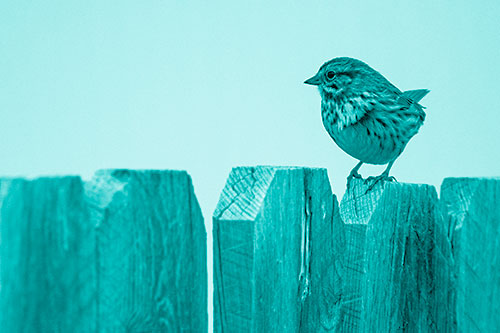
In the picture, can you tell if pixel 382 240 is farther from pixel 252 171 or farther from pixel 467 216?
pixel 252 171

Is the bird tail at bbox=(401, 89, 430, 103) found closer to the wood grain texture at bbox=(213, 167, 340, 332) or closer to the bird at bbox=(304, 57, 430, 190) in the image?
the bird at bbox=(304, 57, 430, 190)

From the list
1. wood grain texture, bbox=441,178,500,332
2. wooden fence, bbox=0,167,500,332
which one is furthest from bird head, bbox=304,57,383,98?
wood grain texture, bbox=441,178,500,332

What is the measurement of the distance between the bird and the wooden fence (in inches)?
48.8

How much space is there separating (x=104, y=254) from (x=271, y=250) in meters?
0.55

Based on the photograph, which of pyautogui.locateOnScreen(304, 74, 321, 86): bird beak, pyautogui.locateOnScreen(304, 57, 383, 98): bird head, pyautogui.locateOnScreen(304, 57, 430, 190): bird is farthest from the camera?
pyautogui.locateOnScreen(304, 74, 321, 86): bird beak

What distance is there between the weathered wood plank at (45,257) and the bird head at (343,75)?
2396mm

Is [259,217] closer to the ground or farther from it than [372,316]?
farther from it

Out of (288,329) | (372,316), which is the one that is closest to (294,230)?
(288,329)

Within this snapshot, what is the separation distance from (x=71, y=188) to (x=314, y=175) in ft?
2.80

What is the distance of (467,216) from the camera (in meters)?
1.95

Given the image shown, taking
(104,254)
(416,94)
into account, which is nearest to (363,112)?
(416,94)

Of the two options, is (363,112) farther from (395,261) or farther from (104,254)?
(104,254)

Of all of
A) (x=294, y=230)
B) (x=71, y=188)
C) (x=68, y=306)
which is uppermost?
(x=71, y=188)

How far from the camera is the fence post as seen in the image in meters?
1.27
